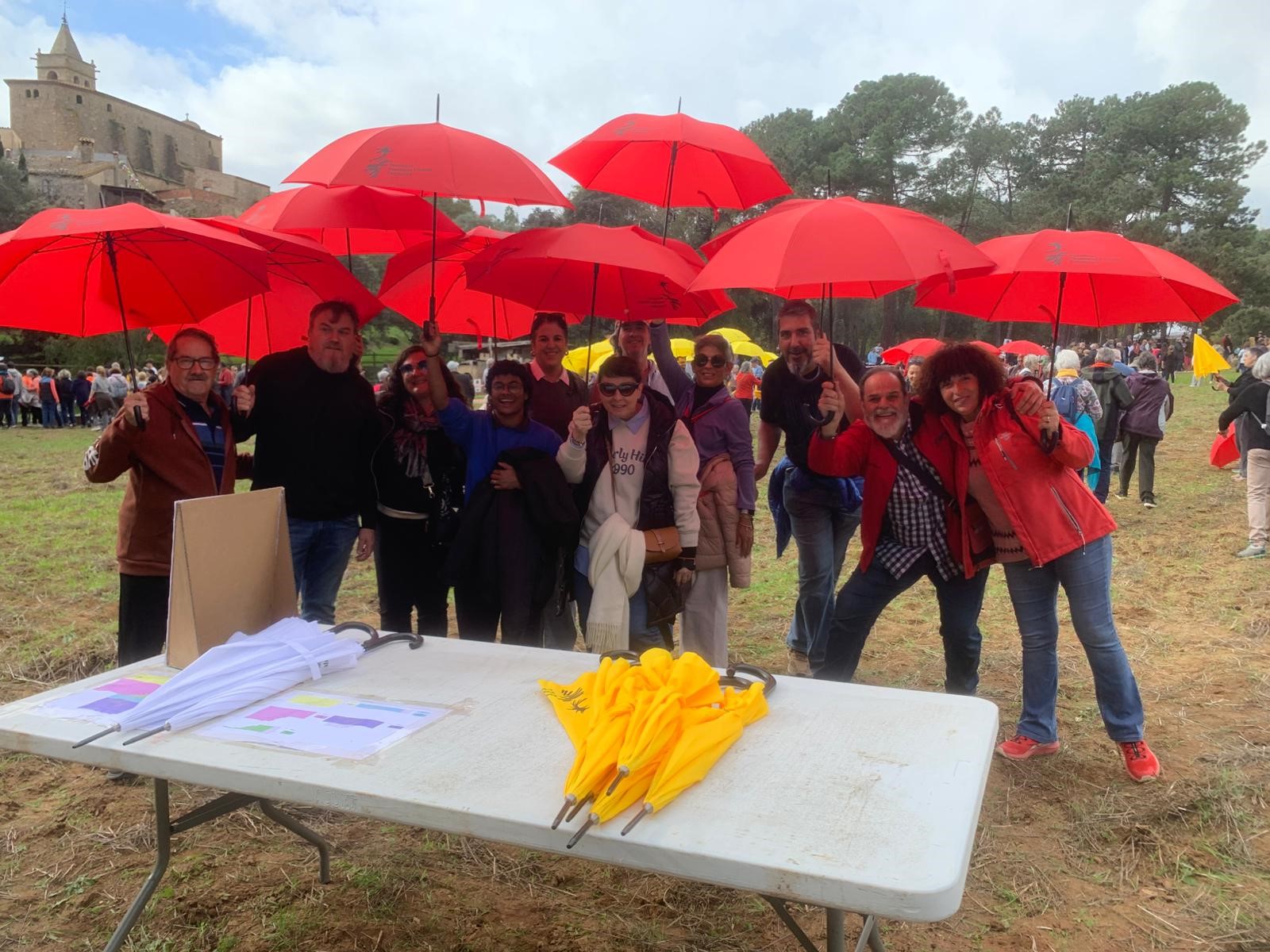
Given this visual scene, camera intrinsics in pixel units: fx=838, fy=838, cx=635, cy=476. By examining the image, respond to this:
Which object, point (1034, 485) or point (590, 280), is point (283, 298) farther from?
point (1034, 485)

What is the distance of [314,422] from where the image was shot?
365cm

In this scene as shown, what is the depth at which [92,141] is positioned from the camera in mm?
75688

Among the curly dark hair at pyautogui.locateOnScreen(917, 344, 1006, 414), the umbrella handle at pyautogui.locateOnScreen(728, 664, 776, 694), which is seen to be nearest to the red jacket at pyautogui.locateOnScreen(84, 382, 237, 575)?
the umbrella handle at pyautogui.locateOnScreen(728, 664, 776, 694)

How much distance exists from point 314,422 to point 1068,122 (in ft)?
196

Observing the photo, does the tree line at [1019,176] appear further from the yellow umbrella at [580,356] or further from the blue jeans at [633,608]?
the blue jeans at [633,608]

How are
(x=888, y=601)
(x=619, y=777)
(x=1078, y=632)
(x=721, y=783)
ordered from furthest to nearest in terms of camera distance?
1. (x=888, y=601)
2. (x=1078, y=632)
3. (x=721, y=783)
4. (x=619, y=777)

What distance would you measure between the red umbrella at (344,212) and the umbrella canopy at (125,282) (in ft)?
1.17

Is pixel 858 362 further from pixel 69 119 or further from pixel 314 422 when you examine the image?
pixel 69 119

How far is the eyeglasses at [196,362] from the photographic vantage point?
339 centimetres

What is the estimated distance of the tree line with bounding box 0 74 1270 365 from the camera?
4125 centimetres

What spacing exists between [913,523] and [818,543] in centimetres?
80

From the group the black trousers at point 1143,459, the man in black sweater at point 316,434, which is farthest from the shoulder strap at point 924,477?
the black trousers at point 1143,459

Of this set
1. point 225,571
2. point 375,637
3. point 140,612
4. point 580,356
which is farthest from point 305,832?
point 580,356

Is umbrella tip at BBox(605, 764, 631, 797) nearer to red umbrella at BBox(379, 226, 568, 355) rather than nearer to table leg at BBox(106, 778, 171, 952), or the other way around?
table leg at BBox(106, 778, 171, 952)
